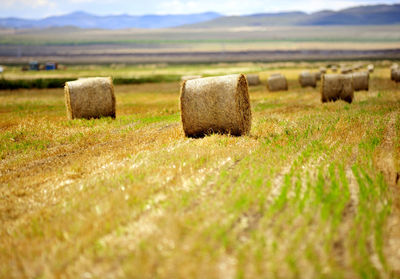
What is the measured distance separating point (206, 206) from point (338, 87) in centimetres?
1553

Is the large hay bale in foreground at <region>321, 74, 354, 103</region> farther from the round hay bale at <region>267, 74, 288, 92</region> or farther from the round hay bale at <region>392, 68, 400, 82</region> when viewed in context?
the round hay bale at <region>392, 68, 400, 82</region>

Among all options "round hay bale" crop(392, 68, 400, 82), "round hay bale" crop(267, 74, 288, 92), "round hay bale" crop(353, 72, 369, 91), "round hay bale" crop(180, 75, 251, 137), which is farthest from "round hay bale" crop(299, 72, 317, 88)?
"round hay bale" crop(180, 75, 251, 137)

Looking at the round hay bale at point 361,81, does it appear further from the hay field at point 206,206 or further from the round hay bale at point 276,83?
the hay field at point 206,206

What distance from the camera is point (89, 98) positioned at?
16984 millimetres

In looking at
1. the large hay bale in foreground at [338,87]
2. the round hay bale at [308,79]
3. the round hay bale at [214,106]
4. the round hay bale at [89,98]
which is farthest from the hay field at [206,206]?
the round hay bale at [308,79]

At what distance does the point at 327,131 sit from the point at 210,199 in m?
6.52

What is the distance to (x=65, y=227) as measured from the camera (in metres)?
6.35

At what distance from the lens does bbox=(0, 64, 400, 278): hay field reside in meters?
5.21

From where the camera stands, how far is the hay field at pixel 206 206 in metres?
5.21

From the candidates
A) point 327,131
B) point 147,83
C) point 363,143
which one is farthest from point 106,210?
point 147,83

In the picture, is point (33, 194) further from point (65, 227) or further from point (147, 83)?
point (147, 83)

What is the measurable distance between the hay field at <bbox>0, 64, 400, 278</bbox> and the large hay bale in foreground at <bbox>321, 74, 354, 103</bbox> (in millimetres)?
8523

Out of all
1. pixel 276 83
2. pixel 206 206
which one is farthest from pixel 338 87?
pixel 206 206

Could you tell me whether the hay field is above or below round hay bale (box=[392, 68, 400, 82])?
above
